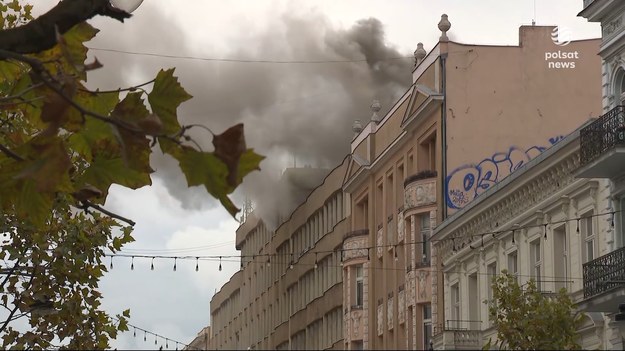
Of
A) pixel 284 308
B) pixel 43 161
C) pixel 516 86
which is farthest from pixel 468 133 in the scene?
pixel 43 161

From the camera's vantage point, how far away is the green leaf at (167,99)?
3998 mm

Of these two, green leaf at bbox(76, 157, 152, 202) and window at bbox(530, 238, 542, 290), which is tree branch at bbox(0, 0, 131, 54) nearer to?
green leaf at bbox(76, 157, 152, 202)

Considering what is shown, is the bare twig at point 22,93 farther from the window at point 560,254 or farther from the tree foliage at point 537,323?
the window at point 560,254

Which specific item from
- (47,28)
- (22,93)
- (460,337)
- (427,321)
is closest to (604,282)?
(460,337)

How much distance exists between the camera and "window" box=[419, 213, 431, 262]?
48031mm

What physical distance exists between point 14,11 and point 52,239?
3157mm

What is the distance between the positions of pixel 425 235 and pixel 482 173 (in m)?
3.08

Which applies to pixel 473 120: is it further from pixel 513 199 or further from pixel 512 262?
pixel 513 199

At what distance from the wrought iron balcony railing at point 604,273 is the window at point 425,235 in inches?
704

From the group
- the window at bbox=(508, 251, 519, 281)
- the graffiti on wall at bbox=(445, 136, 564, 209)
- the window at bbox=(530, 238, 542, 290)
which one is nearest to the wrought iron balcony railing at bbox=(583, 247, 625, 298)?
the window at bbox=(530, 238, 542, 290)

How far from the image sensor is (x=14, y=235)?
21.7 metres

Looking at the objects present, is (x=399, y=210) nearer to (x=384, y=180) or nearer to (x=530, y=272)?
(x=384, y=180)

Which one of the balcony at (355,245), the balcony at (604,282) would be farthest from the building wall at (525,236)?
the balcony at (355,245)

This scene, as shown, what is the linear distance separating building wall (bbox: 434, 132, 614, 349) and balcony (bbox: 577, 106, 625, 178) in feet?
Result: 3.23
